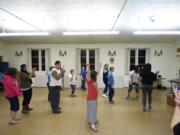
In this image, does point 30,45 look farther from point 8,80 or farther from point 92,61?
point 8,80

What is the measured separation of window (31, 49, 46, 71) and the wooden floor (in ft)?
15.5

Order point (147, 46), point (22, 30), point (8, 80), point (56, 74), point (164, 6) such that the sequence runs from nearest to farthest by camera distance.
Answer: point (8, 80) < point (56, 74) < point (164, 6) < point (22, 30) < point (147, 46)

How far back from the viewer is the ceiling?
216 inches

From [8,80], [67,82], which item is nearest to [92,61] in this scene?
[67,82]

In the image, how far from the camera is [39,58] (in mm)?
11117

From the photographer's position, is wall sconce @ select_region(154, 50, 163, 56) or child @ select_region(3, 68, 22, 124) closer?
child @ select_region(3, 68, 22, 124)

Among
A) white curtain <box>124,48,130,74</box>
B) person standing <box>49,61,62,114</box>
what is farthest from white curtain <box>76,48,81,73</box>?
person standing <box>49,61,62,114</box>

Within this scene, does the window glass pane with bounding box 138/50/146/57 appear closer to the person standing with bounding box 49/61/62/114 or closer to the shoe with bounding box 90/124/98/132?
the person standing with bounding box 49/61/62/114

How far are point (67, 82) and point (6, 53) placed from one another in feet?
13.0

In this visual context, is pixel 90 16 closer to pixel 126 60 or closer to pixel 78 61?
pixel 78 61

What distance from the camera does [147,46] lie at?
10.7 metres

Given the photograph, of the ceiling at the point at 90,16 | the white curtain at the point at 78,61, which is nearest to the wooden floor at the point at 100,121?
the ceiling at the point at 90,16

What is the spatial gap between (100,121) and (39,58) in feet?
23.9

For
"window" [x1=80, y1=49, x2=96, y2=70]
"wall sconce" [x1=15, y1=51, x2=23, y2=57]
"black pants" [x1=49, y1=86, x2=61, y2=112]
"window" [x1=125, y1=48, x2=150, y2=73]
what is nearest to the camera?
"black pants" [x1=49, y1=86, x2=61, y2=112]
